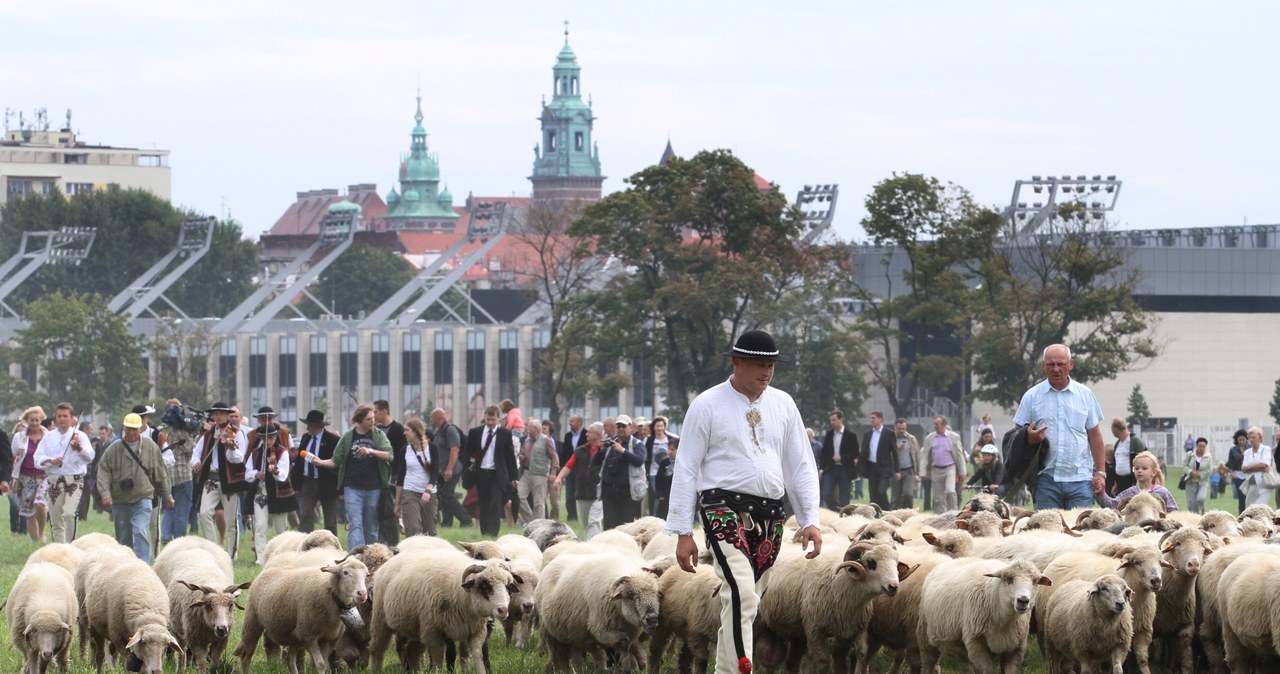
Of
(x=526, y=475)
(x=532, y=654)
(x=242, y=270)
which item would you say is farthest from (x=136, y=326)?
(x=532, y=654)

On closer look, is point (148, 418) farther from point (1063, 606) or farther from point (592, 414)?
point (592, 414)

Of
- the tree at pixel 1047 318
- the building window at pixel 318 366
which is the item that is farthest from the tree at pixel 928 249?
the building window at pixel 318 366

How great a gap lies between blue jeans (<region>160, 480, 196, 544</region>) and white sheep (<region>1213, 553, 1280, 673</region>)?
12.7 meters

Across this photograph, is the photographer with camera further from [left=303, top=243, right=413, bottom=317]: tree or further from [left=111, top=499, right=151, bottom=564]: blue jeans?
[left=303, top=243, right=413, bottom=317]: tree

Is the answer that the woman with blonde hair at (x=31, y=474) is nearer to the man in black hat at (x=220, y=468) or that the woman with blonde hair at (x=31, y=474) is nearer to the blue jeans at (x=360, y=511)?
the man in black hat at (x=220, y=468)

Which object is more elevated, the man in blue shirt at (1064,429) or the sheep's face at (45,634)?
the man in blue shirt at (1064,429)

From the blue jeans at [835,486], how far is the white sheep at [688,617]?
1588 centimetres

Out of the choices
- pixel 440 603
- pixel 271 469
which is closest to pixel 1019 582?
pixel 440 603

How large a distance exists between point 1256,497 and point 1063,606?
1506 cm

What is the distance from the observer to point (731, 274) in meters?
51.5

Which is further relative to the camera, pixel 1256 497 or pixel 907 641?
pixel 1256 497

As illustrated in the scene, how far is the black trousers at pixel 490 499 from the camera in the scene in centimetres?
2617

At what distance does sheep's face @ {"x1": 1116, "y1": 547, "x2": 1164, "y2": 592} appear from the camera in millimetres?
12695

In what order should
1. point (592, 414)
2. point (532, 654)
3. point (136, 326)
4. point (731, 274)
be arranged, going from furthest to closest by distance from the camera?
point (136, 326), point (592, 414), point (731, 274), point (532, 654)
